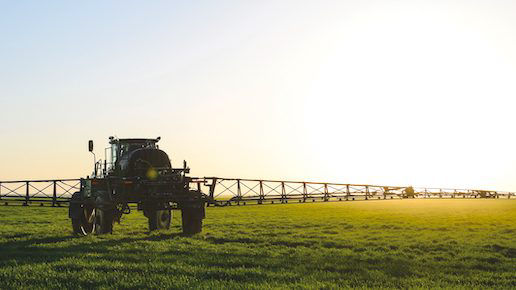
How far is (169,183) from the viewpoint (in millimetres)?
21047

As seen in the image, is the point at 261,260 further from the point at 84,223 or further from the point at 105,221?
the point at 84,223

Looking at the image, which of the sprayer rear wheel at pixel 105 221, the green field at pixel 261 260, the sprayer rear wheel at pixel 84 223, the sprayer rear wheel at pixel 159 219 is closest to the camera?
the green field at pixel 261 260

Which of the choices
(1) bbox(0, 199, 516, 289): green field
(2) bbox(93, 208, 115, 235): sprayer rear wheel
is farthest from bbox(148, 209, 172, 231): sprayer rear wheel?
(1) bbox(0, 199, 516, 289): green field

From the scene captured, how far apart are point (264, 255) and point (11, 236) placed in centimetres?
1172

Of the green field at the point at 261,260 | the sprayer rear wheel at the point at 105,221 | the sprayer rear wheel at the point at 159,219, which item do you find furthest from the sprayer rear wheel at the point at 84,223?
the sprayer rear wheel at the point at 159,219

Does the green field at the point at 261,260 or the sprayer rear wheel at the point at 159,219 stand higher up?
the sprayer rear wheel at the point at 159,219

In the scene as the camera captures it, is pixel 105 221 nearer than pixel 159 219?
Yes

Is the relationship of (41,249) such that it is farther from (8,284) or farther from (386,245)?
(386,245)

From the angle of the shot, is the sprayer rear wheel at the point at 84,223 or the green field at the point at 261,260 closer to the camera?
the green field at the point at 261,260

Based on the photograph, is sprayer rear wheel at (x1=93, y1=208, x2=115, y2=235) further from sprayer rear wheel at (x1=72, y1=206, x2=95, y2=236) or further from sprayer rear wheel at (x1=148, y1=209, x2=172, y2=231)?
sprayer rear wheel at (x1=148, y1=209, x2=172, y2=231)

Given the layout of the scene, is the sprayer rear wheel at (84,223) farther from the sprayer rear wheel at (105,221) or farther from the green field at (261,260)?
the sprayer rear wheel at (105,221)

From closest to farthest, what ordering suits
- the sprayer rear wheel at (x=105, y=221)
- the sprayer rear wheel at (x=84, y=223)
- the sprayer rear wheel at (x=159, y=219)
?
the sprayer rear wheel at (x=105, y=221)
the sprayer rear wheel at (x=84, y=223)
the sprayer rear wheel at (x=159, y=219)

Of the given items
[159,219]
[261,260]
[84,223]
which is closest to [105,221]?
[84,223]

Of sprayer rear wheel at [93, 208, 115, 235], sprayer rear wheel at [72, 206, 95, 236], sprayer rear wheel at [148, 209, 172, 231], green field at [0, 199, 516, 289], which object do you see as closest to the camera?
green field at [0, 199, 516, 289]
